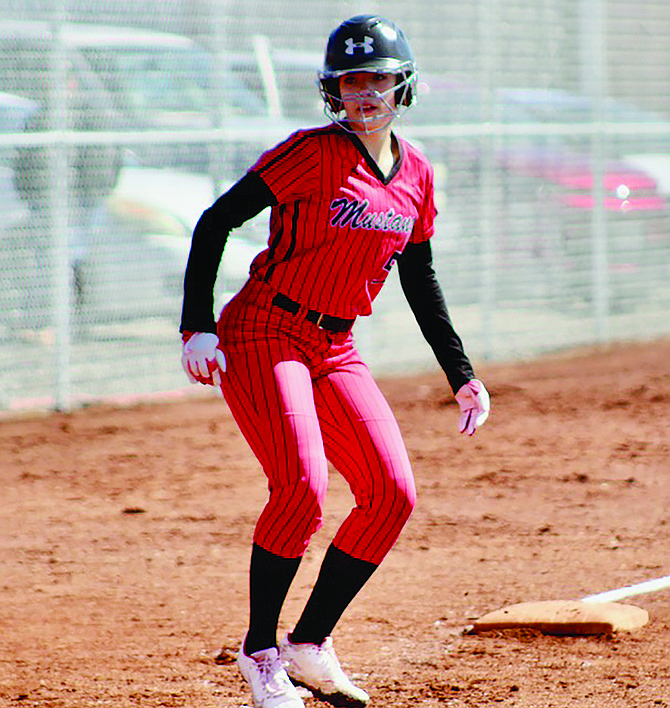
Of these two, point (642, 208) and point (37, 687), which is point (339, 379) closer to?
point (37, 687)

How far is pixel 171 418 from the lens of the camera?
9227mm

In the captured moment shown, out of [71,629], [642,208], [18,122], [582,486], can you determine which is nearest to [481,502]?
[582,486]

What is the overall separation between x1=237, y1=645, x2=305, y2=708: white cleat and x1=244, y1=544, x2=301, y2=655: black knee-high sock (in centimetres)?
3

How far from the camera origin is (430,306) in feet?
14.5

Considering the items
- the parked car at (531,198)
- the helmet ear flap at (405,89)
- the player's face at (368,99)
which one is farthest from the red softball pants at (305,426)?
the parked car at (531,198)

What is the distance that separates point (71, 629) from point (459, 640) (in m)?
1.34

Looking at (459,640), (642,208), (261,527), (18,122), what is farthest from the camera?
(642,208)

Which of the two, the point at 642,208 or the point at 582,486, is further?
the point at 642,208

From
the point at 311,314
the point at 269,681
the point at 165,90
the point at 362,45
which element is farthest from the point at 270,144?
the point at 269,681

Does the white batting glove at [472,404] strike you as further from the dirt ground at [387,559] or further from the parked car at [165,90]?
the parked car at [165,90]

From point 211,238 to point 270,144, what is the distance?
20.3 ft

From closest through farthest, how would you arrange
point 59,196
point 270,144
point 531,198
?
point 59,196 → point 270,144 → point 531,198

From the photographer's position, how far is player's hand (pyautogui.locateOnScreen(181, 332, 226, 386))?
154 inches

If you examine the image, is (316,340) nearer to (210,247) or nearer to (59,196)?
(210,247)
